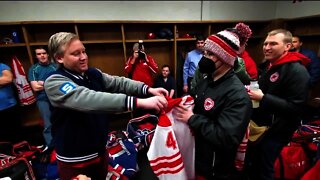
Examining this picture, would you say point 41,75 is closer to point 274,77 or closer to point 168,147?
point 168,147

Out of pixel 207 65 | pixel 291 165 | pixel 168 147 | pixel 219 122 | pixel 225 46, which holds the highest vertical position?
pixel 225 46

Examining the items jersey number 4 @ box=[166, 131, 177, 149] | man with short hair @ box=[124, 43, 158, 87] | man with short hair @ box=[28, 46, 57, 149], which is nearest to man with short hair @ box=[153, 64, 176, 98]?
man with short hair @ box=[124, 43, 158, 87]

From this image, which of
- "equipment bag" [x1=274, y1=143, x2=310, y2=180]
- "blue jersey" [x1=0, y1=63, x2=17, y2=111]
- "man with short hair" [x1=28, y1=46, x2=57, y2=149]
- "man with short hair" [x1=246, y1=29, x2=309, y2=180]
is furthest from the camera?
"man with short hair" [x1=28, y1=46, x2=57, y2=149]

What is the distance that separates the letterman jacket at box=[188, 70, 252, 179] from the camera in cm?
101

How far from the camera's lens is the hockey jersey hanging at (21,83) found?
281 cm

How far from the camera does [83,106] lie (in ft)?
3.12

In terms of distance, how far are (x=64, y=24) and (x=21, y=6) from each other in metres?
0.64

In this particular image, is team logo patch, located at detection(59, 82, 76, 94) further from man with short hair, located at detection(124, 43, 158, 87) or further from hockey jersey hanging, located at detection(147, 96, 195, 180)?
man with short hair, located at detection(124, 43, 158, 87)

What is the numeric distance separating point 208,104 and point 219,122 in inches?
5.2

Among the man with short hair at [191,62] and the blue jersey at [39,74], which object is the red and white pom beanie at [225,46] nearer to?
the man with short hair at [191,62]

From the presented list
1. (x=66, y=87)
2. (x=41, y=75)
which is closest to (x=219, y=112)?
(x=66, y=87)

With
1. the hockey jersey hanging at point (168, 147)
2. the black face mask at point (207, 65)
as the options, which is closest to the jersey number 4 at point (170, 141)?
the hockey jersey hanging at point (168, 147)

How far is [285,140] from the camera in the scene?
1642 mm

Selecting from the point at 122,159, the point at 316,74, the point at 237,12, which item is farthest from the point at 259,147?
the point at 237,12
